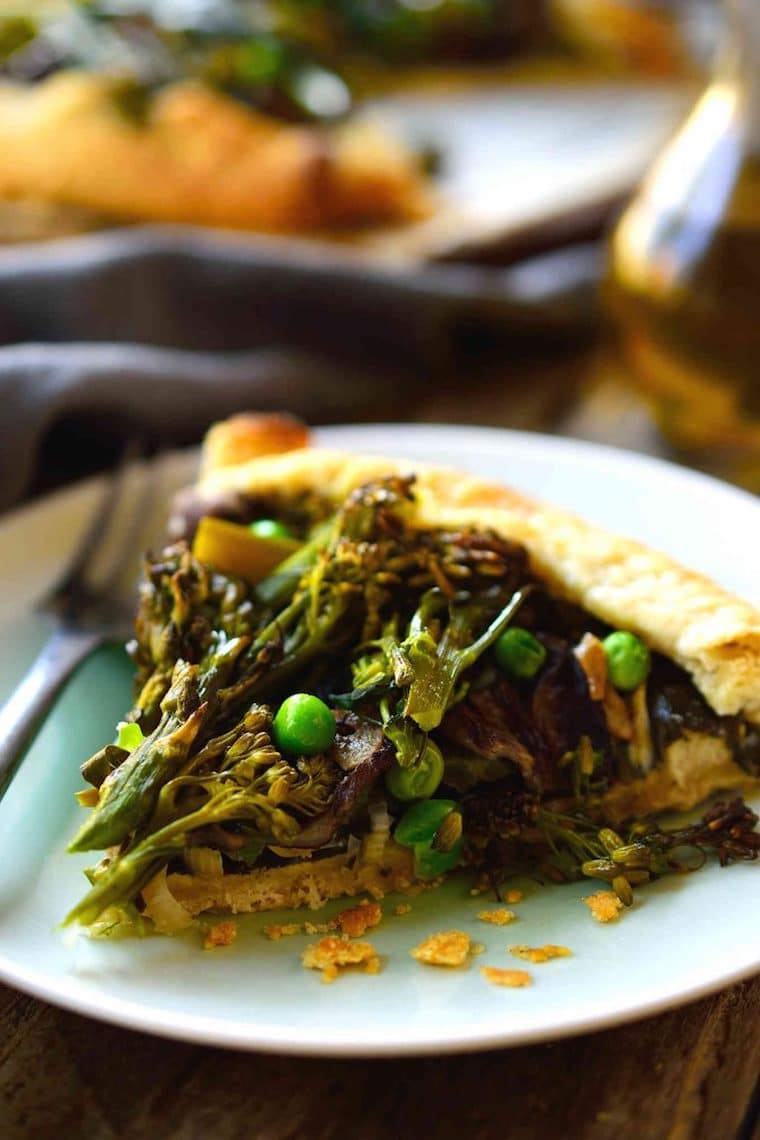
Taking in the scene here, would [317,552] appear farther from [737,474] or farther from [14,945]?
[737,474]

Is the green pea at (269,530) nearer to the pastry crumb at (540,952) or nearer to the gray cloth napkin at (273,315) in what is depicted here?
the pastry crumb at (540,952)

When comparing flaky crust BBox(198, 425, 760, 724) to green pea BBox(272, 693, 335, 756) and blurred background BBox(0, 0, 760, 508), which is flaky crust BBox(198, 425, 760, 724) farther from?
blurred background BBox(0, 0, 760, 508)

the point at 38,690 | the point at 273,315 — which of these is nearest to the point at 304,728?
the point at 38,690

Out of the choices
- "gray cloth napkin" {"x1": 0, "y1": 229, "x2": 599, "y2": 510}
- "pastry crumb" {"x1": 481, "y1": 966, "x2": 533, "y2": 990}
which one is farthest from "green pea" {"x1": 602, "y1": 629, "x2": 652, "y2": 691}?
"gray cloth napkin" {"x1": 0, "y1": 229, "x2": 599, "y2": 510}

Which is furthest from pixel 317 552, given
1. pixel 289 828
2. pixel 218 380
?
pixel 218 380

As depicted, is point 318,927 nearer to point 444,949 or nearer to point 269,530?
point 444,949

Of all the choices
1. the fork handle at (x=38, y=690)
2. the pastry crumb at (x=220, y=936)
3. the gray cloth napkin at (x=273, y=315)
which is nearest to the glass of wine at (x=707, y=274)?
the gray cloth napkin at (x=273, y=315)

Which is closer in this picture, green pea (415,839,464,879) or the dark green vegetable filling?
the dark green vegetable filling
